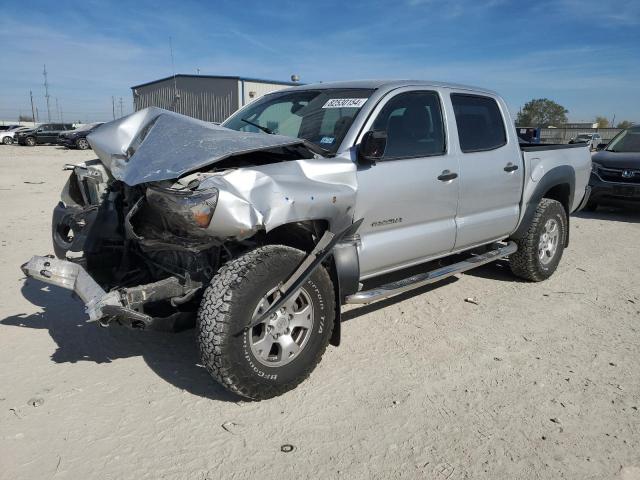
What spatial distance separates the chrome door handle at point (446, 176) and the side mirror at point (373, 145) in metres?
0.88

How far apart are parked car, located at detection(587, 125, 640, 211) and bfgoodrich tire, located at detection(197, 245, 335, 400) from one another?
336 inches

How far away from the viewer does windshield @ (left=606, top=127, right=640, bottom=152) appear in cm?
1070

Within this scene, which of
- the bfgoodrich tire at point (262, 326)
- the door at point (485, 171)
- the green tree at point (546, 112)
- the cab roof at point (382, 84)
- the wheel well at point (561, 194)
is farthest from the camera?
the green tree at point (546, 112)

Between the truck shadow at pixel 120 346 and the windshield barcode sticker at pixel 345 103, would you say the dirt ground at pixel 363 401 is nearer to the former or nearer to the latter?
the truck shadow at pixel 120 346

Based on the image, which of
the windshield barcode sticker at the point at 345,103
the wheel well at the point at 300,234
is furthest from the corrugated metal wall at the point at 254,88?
the wheel well at the point at 300,234

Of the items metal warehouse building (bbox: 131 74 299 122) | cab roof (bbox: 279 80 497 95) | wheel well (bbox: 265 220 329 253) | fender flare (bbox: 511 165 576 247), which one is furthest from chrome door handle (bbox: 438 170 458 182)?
metal warehouse building (bbox: 131 74 299 122)

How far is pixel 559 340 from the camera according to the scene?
13.8 ft

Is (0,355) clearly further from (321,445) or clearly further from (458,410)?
(458,410)

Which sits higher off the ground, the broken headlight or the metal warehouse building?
the metal warehouse building

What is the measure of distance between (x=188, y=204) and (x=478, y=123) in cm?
309

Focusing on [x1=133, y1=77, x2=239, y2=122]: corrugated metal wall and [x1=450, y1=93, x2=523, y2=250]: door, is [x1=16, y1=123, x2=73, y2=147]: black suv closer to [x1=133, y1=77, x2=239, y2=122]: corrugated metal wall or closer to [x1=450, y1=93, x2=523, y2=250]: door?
[x1=133, y1=77, x2=239, y2=122]: corrugated metal wall

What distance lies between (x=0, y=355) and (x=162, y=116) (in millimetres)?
2052

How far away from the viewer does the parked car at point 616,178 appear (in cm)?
969

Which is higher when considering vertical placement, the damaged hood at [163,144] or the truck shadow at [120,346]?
the damaged hood at [163,144]
